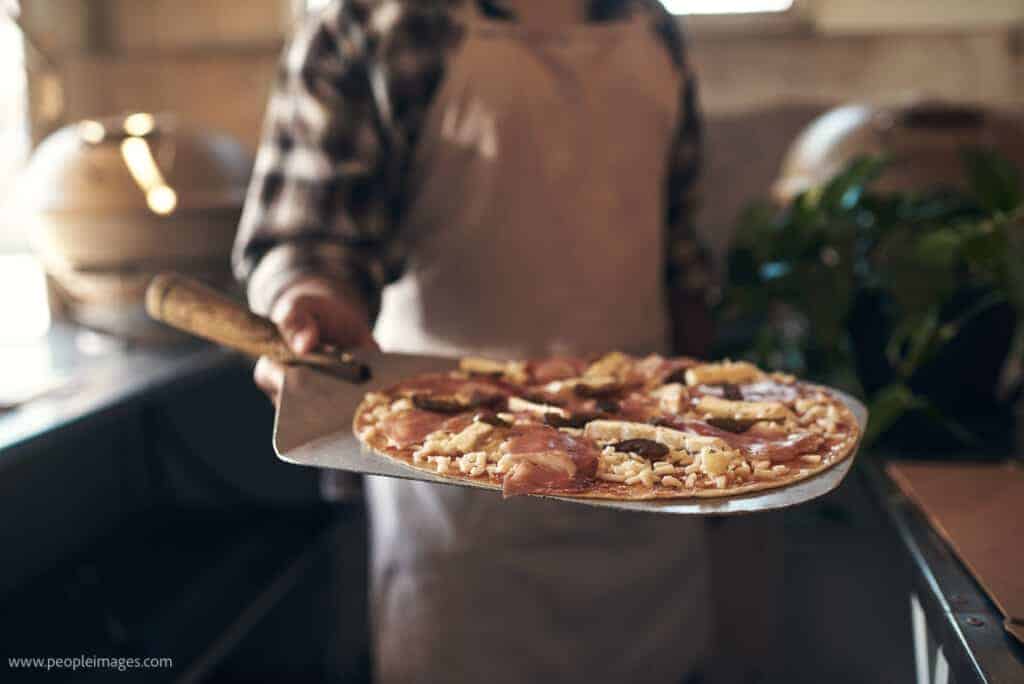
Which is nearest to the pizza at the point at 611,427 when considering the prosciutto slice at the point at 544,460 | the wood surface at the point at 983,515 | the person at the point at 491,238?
the prosciutto slice at the point at 544,460

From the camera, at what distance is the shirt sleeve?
1292 millimetres

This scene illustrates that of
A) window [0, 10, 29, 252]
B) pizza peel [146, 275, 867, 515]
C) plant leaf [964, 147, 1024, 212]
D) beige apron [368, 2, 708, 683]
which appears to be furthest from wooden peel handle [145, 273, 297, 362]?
window [0, 10, 29, 252]

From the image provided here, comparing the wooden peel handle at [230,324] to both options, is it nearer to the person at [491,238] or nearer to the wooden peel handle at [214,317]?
the wooden peel handle at [214,317]

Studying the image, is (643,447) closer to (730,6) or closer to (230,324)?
(230,324)

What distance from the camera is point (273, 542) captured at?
187 centimetres

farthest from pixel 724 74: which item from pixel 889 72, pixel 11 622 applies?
pixel 11 622

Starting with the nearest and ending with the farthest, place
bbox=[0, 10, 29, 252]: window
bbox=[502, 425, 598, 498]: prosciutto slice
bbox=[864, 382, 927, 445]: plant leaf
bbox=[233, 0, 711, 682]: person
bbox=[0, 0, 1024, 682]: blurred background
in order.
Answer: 1. bbox=[502, 425, 598, 498]: prosciutto slice
2. bbox=[864, 382, 927, 445]: plant leaf
3. bbox=[0, 0, 1024, 682]: blurred background
4. bbox=[233, 0, 711, 682]: person
5. bbox=[0, 10, 29, 252]: window

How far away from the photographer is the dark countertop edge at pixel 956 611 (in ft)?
2.00

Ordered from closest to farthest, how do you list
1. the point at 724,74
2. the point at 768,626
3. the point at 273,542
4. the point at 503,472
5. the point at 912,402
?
1. the point at 503,472
2. the point at 912,402
3. the point at 273,542
4. the point at 768,626
5. the point at 724,74

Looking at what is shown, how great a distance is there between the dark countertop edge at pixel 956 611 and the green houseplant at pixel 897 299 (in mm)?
281

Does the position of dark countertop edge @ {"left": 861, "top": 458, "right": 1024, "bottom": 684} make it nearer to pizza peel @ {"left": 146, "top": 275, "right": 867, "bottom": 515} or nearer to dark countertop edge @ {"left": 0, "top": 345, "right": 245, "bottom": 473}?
pizza peel @ {"left": 146, "top": 275, "right": 867, "bottom": 515}

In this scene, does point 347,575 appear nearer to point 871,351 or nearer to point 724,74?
point 871,351

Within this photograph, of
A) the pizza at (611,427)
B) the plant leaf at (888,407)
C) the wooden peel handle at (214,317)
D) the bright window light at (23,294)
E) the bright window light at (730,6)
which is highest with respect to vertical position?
the bright window light at (730,6)

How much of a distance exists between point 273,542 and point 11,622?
58 cm
